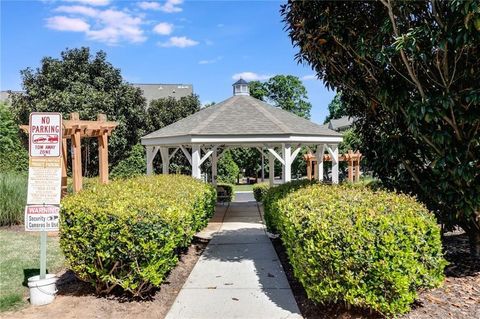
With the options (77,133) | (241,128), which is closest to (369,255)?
(77,133)

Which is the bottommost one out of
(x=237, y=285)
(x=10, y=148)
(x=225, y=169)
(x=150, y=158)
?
(x=237, y=285)

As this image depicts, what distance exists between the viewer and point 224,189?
17562 mm

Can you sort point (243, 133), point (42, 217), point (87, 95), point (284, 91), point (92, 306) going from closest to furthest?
point (92, 306)
point (42, 217)
point (243, 133)
point (87, 95)
point (284, 91)

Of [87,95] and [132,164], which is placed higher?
[87,95]

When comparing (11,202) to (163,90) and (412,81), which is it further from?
(163,90)

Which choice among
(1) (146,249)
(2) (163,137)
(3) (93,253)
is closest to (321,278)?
(1) (146,249)

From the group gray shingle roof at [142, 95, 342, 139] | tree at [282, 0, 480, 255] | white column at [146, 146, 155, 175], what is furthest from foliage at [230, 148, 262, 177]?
tree at [282, 0, 480, 255]

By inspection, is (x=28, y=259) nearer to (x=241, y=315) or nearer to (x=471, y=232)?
(x=241, y=315)

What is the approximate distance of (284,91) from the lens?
56.2 m

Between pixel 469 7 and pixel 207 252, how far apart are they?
5.93 meters

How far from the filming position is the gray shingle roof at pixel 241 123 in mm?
12289

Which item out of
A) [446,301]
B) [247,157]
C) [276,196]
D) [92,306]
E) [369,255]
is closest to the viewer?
[369,255]

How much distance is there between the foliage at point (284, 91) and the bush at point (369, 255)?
51.8 meters

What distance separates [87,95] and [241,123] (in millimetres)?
12022
